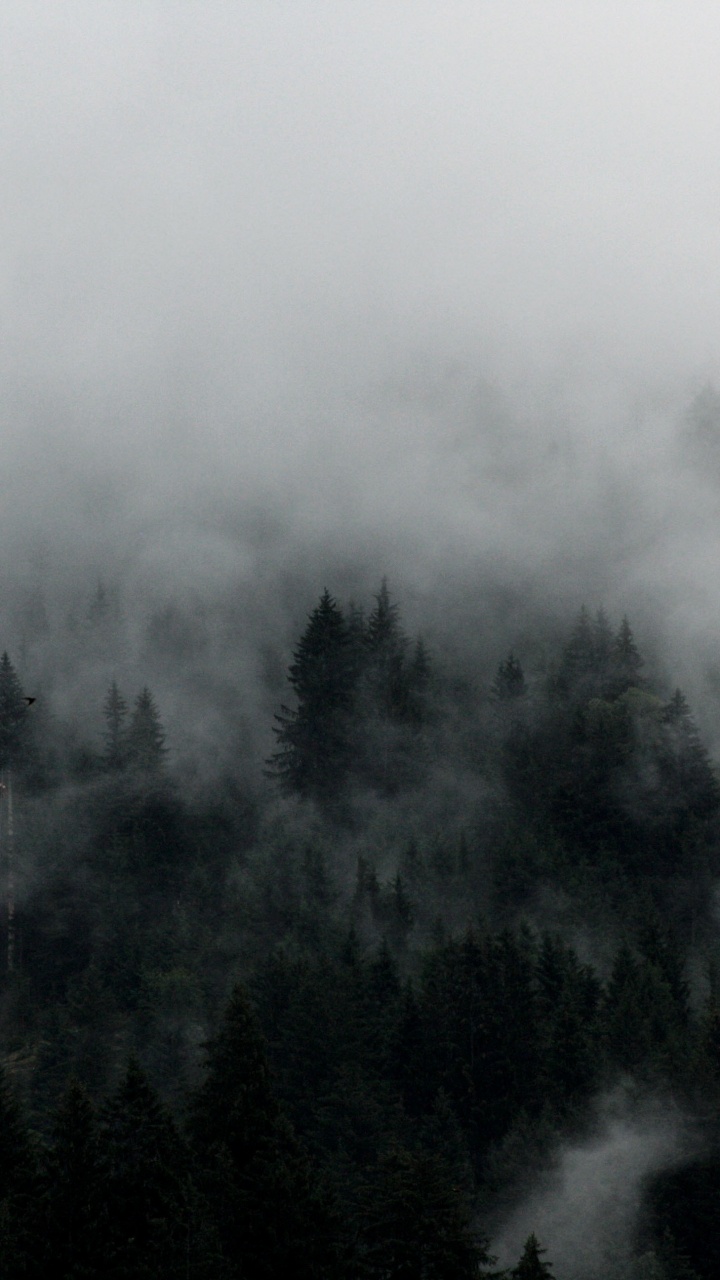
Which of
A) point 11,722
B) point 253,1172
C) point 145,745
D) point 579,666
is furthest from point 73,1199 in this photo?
point 579,666

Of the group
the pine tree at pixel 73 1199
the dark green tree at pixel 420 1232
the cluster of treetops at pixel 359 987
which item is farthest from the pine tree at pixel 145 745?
the dark green tree at pixel 420 1232

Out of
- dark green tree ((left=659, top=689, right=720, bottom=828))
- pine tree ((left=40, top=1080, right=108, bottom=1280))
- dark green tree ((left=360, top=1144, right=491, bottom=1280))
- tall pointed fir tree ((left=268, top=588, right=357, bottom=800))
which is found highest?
tall pointed fir tree ((left=268, top=588, right=357, bottom=800))

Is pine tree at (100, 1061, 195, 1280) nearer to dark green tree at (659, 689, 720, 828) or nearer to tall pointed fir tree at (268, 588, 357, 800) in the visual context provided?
dark green tree at (659, 689, 720, 828)

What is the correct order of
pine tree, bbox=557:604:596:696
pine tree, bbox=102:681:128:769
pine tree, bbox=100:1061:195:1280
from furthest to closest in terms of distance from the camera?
pine tree, bbox=557:604:596:696 < pine tree, bbox=102:681:128:769 < pine tree, bbox=100:1061:195:1280

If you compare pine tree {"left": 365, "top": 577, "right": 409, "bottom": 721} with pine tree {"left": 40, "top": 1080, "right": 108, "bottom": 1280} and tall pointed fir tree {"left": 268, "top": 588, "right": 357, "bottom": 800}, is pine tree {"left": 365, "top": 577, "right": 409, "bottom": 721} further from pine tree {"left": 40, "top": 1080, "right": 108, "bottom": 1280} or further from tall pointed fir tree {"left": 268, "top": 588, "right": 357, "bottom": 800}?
pine tree {"left": 40, "top": 1080, "right": 108, "bottom": 1280}

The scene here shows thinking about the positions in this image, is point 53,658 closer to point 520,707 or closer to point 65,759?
point 65,759

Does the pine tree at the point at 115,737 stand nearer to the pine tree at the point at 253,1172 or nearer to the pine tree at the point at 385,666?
the pine tree at the point at 385,666

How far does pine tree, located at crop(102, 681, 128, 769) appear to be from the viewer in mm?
120375

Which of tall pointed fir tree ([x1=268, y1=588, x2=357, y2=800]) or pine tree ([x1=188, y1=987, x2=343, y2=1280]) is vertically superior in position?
tall pointed fir tree ([x1=268, y1=588, x2=357, y2=800])

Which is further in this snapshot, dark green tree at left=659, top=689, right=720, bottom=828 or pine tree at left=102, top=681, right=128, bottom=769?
pine tree at left=102, top=681, right=128, bottom=769

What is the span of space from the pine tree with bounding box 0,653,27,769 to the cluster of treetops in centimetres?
34

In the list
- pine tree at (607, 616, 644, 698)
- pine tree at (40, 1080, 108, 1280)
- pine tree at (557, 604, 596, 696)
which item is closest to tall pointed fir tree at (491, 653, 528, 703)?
pine tree at (557, 604, 596, 696)

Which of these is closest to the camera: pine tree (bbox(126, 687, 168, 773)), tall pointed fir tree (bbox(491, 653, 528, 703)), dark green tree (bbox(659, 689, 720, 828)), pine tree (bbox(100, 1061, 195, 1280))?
pine tree (bbox(100, 1061, 195, 1280))

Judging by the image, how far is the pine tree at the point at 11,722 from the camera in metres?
120
